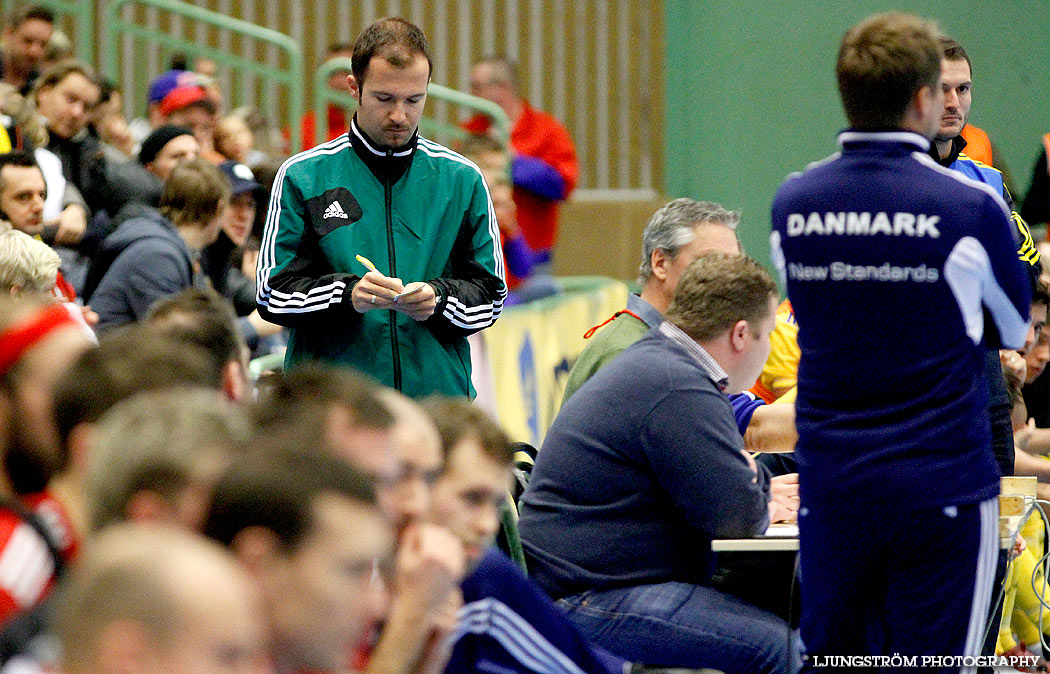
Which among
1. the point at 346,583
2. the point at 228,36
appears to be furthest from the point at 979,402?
the point at 228,36

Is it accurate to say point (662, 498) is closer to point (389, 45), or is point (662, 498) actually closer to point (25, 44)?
point (389, 45)

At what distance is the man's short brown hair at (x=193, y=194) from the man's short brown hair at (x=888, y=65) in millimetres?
3341

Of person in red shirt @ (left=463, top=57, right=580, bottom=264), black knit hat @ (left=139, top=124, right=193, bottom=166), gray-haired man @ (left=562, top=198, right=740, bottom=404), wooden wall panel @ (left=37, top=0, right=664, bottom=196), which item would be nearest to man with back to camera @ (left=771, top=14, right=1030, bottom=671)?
gray-haired man @ (left=562, top=198, right=740, bottom=404)

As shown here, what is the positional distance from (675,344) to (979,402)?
88 centimetres

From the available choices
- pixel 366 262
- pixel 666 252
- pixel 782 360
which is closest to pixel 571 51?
pixel 782 360

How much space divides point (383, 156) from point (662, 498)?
4.46 ft

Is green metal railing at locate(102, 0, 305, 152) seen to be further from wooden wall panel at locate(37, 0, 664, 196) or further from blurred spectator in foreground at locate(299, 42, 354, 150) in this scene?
wooden wall panel at locate(37, 0, 664, 196)

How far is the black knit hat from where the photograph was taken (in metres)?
6.91

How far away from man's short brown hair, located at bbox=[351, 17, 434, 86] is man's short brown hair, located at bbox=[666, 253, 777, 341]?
107 centimetres

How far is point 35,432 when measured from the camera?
2188mm

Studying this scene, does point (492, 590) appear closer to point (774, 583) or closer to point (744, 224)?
point (774, 583)

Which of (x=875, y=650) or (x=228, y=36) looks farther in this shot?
(x=228, y=36)

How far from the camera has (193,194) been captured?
5.73 metres

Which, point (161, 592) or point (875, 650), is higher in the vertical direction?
point (161, 592)
